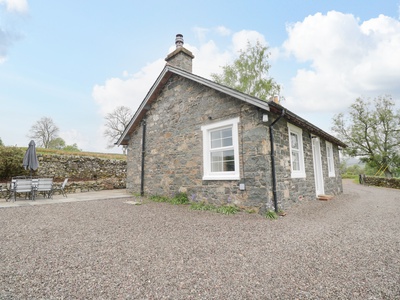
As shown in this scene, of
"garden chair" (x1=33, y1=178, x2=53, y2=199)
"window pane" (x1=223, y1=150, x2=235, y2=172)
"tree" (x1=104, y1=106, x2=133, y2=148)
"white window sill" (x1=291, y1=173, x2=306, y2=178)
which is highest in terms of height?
"tree" (x1=104, y1=106, x2=133, y2=148)

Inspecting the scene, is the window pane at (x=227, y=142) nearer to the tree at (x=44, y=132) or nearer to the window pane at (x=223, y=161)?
the window pane at (x=223, y=161)

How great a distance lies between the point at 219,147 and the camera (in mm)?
7410

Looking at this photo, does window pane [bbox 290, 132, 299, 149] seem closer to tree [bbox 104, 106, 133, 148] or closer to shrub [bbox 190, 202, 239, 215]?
shrub [bbox 190, 202, 239, 215]

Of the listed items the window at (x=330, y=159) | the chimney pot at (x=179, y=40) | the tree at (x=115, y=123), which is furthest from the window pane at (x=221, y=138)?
the tree at (x=115, y=123)

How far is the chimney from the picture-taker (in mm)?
9359

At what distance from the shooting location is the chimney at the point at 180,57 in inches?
368

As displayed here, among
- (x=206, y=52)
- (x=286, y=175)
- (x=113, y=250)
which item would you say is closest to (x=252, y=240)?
(x=113, y=250)

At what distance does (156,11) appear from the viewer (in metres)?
8.38

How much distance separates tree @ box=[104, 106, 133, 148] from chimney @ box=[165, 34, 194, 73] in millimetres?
31199

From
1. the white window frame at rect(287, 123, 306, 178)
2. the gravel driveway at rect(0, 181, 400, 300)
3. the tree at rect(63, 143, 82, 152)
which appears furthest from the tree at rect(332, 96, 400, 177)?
the tree at rect(63, 143, 82, 152)

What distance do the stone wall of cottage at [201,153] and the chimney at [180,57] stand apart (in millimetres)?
818

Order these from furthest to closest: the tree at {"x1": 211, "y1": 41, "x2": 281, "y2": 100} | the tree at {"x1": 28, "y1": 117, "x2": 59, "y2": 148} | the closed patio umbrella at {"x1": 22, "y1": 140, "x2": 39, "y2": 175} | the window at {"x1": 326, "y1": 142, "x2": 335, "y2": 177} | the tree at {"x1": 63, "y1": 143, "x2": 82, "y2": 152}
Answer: the tree at {"x1": 63, "y1": 143, "x2": 82, "y2": 152}
the tree at {"x1": 28, "y1": 117, "x2": 59, "y2": 148}
the tree at {"x1": 211, "y1": 41, "x2": 281, "y2": 100}
the window at {"x1": 326, "y1": 142, "x2": 335, "y2": 177}
the closed patio umbrella at {"x1": 22, "y1": 140, "x2": 39, "y2": 175}

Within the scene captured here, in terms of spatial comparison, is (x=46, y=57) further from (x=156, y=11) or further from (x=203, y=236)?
(x=203, y=236)

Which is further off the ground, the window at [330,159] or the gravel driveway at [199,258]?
the window at [330,159]
